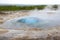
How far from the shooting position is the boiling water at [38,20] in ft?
3.72

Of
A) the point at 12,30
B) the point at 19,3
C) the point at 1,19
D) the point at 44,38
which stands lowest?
the point at 44,38

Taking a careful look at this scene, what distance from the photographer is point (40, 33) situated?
1.10 meters

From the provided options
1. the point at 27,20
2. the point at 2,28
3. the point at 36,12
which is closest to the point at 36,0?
the point at 36,12

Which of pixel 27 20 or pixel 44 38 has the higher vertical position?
pixel 27 20

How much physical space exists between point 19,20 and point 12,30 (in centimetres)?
13

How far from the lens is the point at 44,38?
109cm

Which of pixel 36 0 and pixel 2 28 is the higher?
pixel 36 0

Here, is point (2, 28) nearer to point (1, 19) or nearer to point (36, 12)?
point (1, 19)

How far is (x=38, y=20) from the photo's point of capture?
1149mm

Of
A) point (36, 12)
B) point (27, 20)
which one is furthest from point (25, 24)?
point (36, 12)

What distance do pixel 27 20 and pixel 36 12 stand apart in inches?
4.9

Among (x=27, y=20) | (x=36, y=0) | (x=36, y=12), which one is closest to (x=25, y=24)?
(x=27, y=20)

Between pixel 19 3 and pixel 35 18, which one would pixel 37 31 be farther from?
pixel 19 3

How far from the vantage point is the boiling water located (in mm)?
1133
